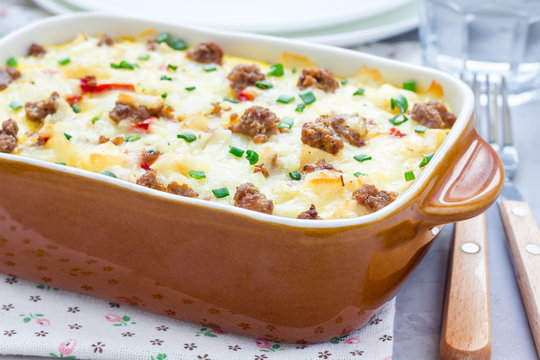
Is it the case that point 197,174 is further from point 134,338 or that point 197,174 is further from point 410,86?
point 410,86

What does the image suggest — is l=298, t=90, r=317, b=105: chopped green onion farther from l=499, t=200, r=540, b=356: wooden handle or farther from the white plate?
the white plate

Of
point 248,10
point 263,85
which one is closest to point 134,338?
point 263,85

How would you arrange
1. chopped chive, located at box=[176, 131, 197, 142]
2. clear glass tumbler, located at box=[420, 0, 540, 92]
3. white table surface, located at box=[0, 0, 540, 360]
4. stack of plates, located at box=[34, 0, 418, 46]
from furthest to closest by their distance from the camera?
stack of plates, located at box=[34, 0, 418, 46] < clear glass tumbler, located at box=[420, 0, 540, 92] < chopped chive, located at box=[176, 131, 197, 142] < white table surface, located at box=[0, 0, 540, 360]

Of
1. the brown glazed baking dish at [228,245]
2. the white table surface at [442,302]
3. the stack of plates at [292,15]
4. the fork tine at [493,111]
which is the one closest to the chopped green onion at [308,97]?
the brown glazed baking dish at [228,245]

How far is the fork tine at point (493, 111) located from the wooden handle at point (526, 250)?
498 millimetres

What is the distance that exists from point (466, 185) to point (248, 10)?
7.50 feet

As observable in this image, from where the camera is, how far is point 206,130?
2629mm

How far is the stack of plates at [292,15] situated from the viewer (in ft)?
12.9

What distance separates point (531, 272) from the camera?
8.27 ft

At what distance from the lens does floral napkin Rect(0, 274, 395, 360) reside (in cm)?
223

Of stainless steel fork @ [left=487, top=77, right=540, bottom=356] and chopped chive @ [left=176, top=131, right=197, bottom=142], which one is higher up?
chopped chive @ [left=176, top=131, right=197, bottom=142]

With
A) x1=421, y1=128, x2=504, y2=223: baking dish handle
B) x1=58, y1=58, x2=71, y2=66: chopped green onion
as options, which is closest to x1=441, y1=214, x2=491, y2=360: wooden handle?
x1=421, y1=128, x2=504, y2=223: baking dish handle

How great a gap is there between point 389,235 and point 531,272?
2.33ft

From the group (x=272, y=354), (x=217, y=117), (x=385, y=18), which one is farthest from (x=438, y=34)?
(x=272, y=354)
